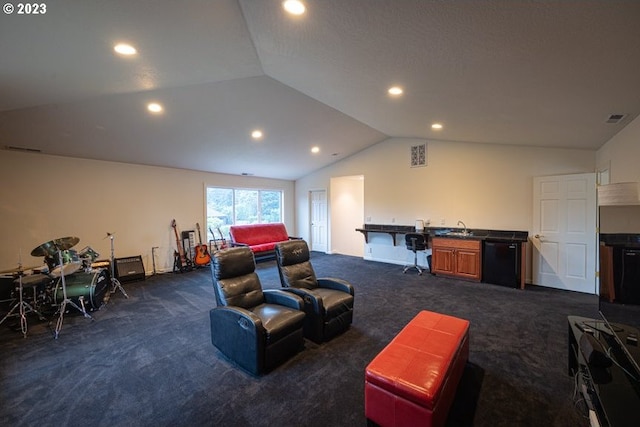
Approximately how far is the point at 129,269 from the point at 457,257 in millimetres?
6570

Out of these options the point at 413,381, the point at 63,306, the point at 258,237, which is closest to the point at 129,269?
the point at 63,306

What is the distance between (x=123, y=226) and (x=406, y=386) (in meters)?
6.16

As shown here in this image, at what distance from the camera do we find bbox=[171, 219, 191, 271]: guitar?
20.5ft

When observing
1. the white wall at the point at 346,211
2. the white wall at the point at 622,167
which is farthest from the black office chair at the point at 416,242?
the white wall at the point at 622,167

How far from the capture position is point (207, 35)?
2414mm

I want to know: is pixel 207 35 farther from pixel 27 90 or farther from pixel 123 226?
pixel 123 226

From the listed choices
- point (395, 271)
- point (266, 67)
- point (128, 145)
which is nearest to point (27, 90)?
point (128, 145)

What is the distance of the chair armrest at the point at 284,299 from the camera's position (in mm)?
2887

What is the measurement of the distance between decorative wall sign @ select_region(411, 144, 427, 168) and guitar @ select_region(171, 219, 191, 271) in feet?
19.1

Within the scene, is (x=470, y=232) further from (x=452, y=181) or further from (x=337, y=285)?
(x=337, y=285)

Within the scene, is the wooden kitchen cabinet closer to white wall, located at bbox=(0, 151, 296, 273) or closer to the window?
the window

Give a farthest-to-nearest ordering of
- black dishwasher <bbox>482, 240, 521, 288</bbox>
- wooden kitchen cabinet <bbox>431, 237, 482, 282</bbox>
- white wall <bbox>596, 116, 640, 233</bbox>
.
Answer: wooden kitchen cabinet <bbox>431, 237, 482, 282</bbox> → black dishwasher <bbox>482, 240, 521, 288</bbox> → white wall <bbox>596, 116, 640, 233</bbox>

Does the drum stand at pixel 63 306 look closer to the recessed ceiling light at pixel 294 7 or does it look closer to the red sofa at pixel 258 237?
the red sofa at pixel 258 237

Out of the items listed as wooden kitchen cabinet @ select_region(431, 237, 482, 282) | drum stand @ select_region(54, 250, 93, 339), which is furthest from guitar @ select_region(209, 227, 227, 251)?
wooden kitchen cabinet @ select_region(431, 237, 482, 282)
